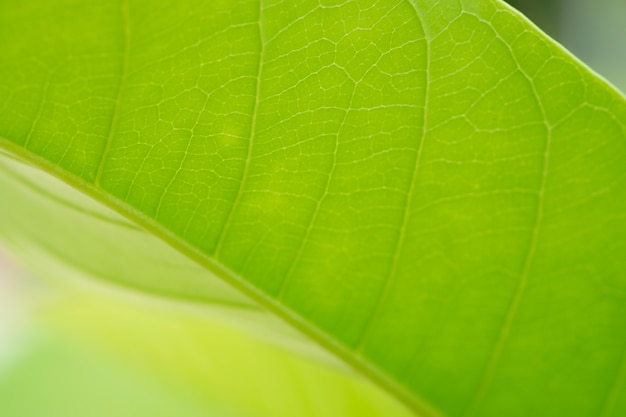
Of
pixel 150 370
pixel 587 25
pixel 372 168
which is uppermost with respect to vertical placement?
pixel 587 25

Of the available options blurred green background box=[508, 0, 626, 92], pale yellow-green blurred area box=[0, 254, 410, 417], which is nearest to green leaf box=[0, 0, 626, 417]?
pale yellow-green blurred area box=[0, 254, 410, 417]

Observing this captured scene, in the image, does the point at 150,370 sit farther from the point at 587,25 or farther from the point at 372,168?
the point at 587,25

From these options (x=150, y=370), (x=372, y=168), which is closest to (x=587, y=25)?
(x=150, y=370)

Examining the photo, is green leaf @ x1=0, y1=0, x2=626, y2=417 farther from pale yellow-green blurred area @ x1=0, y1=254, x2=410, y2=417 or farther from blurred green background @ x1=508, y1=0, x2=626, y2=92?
blurred green background @ x1=508, y1=0, x2=626, y2=92

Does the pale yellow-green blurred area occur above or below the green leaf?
below

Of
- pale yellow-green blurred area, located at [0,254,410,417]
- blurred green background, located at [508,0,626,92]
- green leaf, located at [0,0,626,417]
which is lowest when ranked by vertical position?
pale yellow-green blurred area, located at [0,254,410,417]

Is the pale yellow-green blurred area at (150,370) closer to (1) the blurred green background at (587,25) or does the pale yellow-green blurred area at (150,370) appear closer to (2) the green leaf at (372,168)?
(2) the green leaf at (372,168)

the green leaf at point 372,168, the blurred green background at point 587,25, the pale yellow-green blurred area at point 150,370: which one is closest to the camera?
the green leaf at point 372,168

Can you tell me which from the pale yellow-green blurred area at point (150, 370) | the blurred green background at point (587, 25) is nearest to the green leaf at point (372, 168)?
the pale yellow-green blurred area at point (150, 370)

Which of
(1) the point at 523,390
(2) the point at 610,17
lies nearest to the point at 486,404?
(1) the point at 523,390
